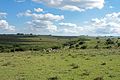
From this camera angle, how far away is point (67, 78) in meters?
21.0

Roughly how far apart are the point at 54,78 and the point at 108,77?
4.26 metres

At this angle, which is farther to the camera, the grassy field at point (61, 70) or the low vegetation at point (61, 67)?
the low vegetation at point (61, 67)

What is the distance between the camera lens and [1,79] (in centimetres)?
2069

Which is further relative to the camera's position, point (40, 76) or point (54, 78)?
point (40, 76)

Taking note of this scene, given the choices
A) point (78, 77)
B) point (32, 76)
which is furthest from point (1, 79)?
point (78, 77)

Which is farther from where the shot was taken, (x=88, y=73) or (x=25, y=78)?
(x=88, y=73)

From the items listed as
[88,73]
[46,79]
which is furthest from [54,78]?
[88,73]

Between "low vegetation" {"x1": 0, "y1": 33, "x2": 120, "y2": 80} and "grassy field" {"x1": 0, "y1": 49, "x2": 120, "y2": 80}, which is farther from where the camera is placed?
"low vegetation" {"x1": 0, "y1": 33, "x2": 120, "y2": 80}

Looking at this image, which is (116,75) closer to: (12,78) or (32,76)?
(32,76)

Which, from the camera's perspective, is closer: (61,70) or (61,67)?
(61,70)

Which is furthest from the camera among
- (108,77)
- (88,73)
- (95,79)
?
(88,73)

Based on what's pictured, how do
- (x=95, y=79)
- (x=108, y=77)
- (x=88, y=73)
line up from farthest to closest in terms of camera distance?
(x=88, y=73) → (x=108, y=77) → (x=95, y=79)

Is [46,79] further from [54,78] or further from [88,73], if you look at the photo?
[88,73]

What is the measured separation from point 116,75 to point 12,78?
8.34 meters
